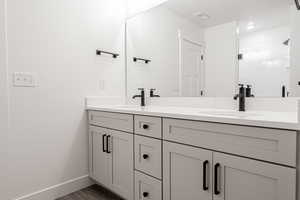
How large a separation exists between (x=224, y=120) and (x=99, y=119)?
48.9 inches

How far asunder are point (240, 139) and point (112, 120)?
1077 millimetres

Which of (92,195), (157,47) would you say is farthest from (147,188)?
(157,47)

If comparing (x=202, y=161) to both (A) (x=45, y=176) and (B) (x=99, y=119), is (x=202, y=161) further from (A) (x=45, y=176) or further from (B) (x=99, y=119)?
(A) (x=45, y=176)

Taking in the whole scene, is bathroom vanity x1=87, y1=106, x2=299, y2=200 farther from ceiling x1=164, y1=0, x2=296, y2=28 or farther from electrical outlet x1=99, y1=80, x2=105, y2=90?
ceiling x1=164, y1=0, x2=296, y2=28

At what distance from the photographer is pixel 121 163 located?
1540 millimetres

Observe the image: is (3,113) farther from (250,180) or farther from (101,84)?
(250,180)

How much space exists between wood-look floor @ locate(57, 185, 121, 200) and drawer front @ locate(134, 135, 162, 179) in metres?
0.65

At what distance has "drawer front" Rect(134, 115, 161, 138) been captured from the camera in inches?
49.3

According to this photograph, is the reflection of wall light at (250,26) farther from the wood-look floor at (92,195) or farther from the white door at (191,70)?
the wood-look floor at (92,195)

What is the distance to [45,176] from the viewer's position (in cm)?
167

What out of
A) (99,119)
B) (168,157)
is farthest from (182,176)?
(99,119)

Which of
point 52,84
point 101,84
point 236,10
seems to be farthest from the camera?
point 101,84

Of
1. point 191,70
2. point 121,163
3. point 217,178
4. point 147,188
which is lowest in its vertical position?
point 147,188

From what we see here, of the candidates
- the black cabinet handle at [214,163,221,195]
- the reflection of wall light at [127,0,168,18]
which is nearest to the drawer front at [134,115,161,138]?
the black cabinet handle at [214,163,221,195]
